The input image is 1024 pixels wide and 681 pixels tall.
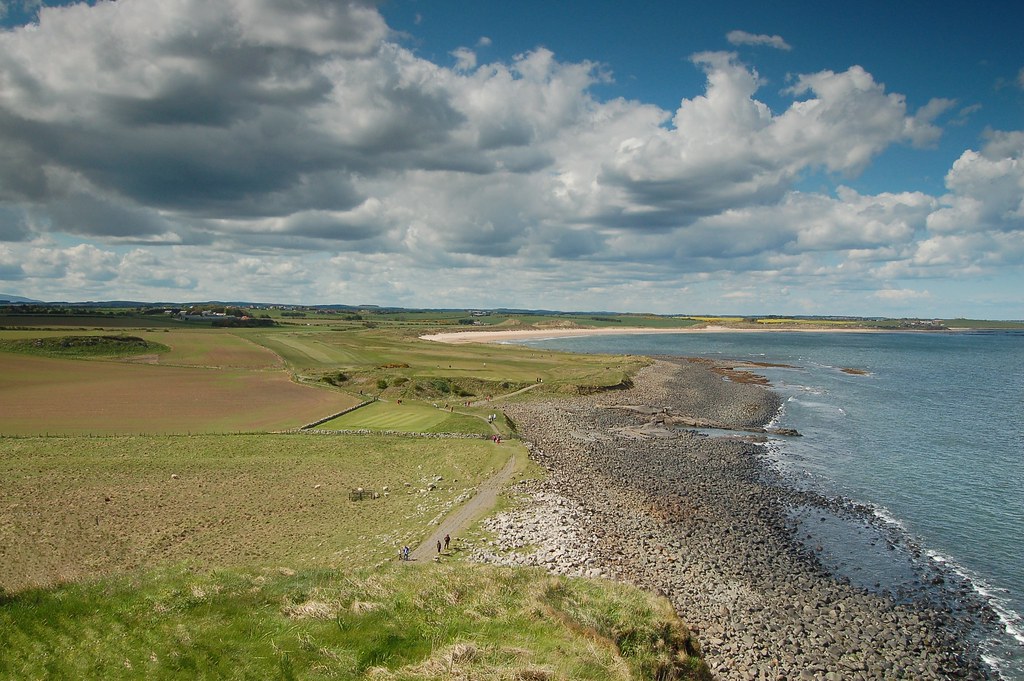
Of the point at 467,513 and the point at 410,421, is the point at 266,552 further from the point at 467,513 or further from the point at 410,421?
the point at 410,421

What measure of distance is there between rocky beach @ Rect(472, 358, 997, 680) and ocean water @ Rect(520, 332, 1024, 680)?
1181 mm

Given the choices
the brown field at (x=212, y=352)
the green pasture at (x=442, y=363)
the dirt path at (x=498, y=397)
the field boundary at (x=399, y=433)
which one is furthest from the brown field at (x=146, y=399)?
the dirt path at (x=498, y=397)

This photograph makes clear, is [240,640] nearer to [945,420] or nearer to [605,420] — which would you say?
[605,420]

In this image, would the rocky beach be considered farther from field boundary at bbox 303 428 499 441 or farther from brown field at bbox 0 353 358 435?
brown field at bbox 0 353 358 435

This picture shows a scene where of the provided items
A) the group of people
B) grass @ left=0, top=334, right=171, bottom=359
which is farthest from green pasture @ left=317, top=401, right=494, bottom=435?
grass @ left=0, top=334, right=171, bottom=359

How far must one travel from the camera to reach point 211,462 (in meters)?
41.7

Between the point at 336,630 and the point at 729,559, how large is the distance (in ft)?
64.5

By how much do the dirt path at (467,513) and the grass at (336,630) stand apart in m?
8.38

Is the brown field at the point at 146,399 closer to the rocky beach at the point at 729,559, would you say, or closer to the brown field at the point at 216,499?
the brown field at the point at 216,499

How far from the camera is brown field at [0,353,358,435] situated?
176ft

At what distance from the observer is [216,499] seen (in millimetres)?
34344

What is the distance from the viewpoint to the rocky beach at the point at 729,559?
20594 millimetres

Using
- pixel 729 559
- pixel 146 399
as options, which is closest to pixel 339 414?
pixel 146 399

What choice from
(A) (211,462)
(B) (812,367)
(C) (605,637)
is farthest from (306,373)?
(B) (812,367)
